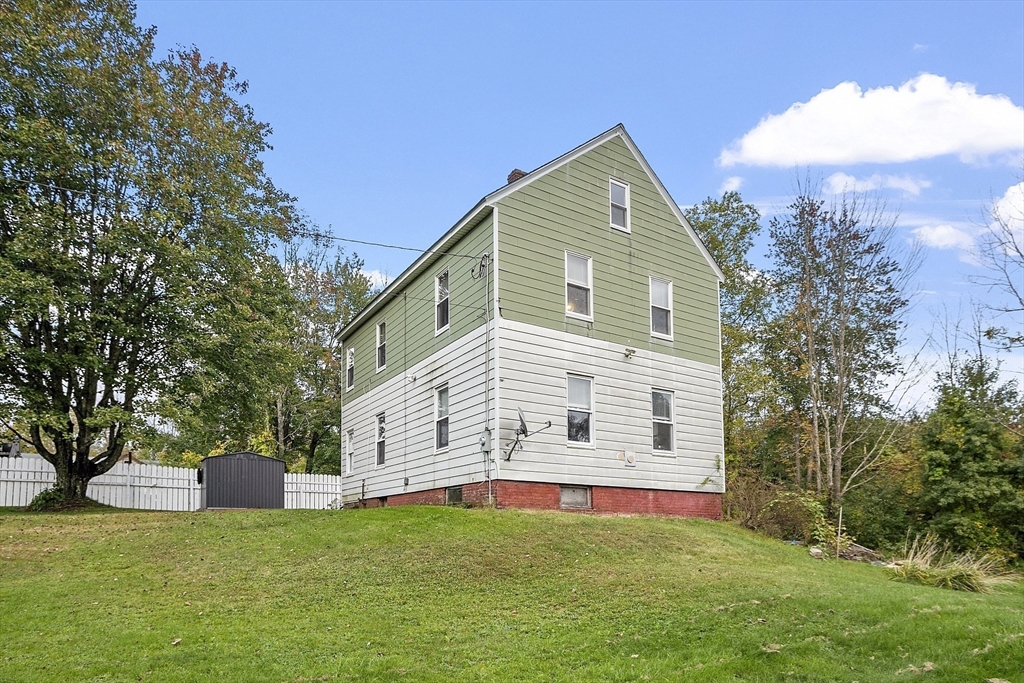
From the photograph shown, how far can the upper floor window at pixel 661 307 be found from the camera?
19.0 meters

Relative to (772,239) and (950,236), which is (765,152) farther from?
(950,236)

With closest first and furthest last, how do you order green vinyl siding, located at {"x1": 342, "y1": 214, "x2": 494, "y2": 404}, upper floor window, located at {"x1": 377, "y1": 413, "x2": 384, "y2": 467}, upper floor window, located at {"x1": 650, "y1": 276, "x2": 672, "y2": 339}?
green vinyl siding, located at {"x1": 342, "y1": 214, "x2": 494, "y2": 404} < upper floor window, located at {"x1": 650, "y1": 276, "x2": 672, "y2": 339} < upper floor window, located at {"x1": 377, "y1": 413, "x2": 384, "y2": 467}

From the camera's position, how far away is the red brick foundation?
50.1 feet

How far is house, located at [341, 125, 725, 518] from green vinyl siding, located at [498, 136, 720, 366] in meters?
0.03

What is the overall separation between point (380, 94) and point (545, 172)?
5.60 meters

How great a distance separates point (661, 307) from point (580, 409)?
3971 millimetres

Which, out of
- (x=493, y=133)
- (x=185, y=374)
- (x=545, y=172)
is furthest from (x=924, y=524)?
(x=185, y=374)

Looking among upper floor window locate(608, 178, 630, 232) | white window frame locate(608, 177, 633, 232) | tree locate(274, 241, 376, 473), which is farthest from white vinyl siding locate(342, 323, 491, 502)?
tree locate(274, 241, 376, 473)

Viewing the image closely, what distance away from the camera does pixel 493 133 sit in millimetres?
19266

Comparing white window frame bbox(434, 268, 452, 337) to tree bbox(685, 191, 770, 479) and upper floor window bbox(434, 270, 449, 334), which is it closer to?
upper floor window bbox(434, 270, 449, 334)

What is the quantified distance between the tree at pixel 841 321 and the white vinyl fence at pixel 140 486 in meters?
15.4

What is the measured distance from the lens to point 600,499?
16703 millimetres

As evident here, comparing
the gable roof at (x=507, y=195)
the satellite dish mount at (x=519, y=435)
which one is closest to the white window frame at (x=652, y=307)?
the gable roof at (x=507, y=195)

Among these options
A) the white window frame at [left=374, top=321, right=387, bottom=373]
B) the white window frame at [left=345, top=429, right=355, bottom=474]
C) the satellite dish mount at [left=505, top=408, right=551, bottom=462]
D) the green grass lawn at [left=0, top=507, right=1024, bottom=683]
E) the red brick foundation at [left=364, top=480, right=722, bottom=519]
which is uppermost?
the white window frame at [left=374, top=321, right=387, bottom=373]
